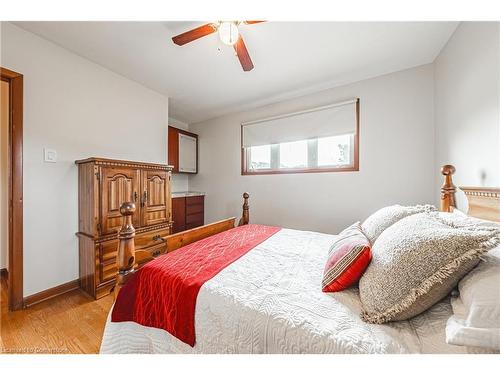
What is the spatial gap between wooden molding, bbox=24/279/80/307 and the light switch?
122 cm

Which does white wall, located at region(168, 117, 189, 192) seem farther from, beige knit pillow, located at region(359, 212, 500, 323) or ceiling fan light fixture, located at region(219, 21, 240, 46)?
beige knit pillow, located at region(359, 212, 500, 323)

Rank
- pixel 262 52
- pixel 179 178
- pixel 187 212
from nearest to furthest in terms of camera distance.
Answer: pixel 262 52
pixel 187 212
pixel 179 178

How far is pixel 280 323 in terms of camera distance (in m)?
0.69

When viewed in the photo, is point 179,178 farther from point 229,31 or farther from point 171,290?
point 171,290

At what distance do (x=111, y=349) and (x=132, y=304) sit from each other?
272mm


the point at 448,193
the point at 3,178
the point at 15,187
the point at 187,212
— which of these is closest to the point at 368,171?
the point at 448,193

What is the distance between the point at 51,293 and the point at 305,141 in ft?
10.9

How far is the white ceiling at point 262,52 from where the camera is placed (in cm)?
166

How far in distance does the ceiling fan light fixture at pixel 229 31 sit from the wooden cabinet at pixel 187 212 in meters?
2.43

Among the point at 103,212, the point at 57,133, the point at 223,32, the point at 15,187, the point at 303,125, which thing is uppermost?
the point at 223,32

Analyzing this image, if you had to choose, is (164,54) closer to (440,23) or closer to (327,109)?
(327,109)

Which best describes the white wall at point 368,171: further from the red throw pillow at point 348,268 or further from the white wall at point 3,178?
the white wall at point 3,178

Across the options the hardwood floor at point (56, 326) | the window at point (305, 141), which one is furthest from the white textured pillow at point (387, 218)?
the hardwood floor at point (56, 326)
